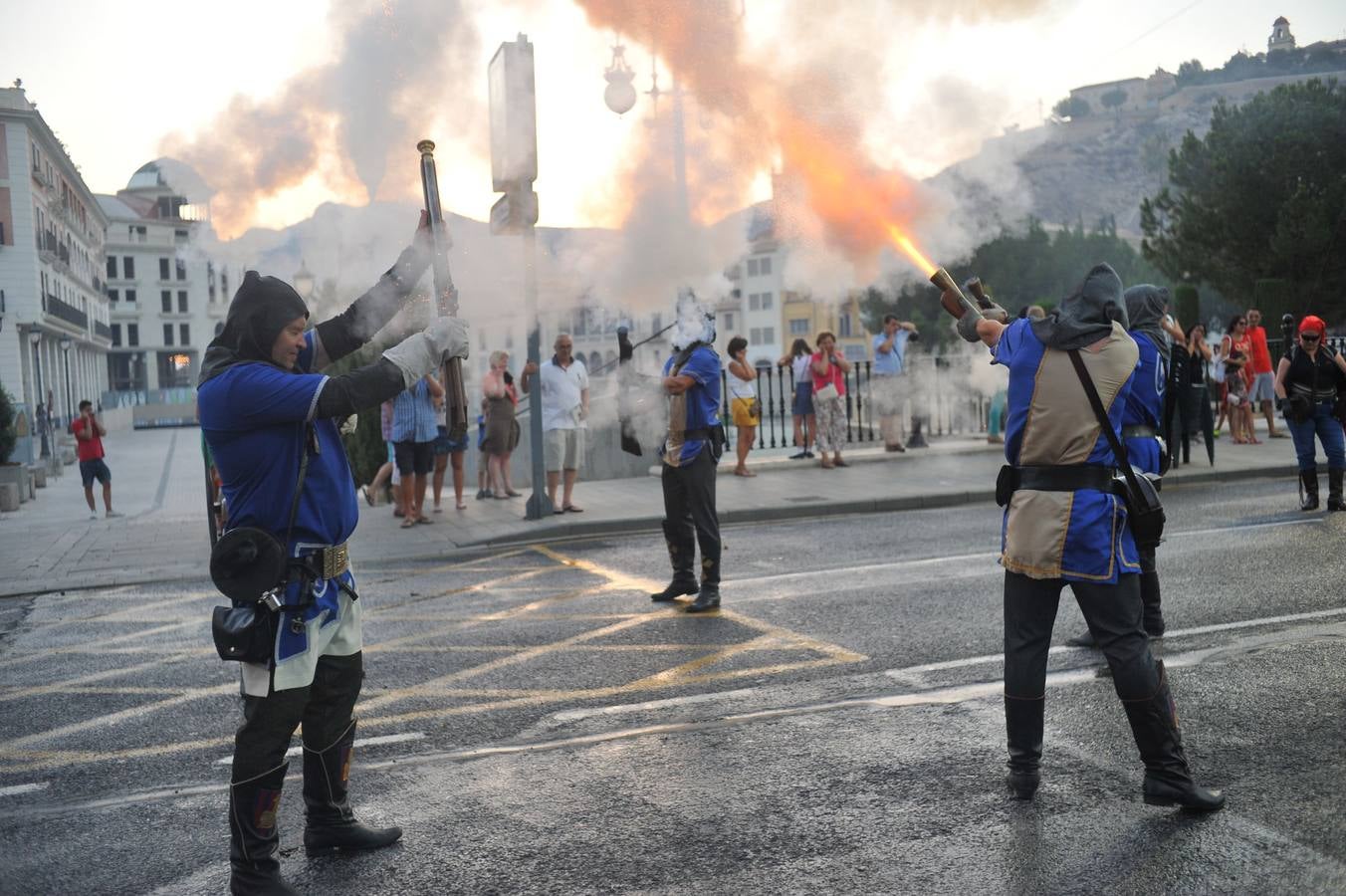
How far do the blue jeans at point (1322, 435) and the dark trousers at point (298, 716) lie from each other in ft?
30.9

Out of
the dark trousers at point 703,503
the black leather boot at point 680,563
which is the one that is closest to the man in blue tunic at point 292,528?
the dark trousers at point 703,503

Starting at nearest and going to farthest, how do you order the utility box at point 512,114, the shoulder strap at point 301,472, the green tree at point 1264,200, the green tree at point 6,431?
the shoulder strap at point 301,472 → the utility box at point 512,114 → the green tree at point 6,431 → the green tree at point 1264,200

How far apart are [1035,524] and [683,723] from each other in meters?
1.85

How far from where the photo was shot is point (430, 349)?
13.3 feet

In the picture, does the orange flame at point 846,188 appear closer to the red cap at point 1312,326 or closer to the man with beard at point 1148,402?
the red cap at point 1312,326

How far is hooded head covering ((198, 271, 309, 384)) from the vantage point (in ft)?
12.4

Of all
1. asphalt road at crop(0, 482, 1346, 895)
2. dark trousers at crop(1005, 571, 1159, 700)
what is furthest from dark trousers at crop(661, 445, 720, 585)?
dark trousers at crop(1005, 571, 1159, 700)

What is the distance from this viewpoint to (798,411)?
17719mm

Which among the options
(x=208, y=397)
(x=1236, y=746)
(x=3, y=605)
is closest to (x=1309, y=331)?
(x=1236, y=746)

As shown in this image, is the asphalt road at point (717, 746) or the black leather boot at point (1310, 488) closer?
the asphalt road at point (717, 746)

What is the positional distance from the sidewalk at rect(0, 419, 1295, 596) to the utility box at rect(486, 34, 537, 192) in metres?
3.38

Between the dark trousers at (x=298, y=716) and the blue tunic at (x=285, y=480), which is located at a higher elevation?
the blue tunic at (x=285, y=480)

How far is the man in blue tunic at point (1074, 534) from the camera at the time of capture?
4090 mm

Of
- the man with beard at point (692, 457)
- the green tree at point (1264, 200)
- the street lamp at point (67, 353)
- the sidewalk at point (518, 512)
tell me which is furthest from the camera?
the street lamp at point (67, 353)
